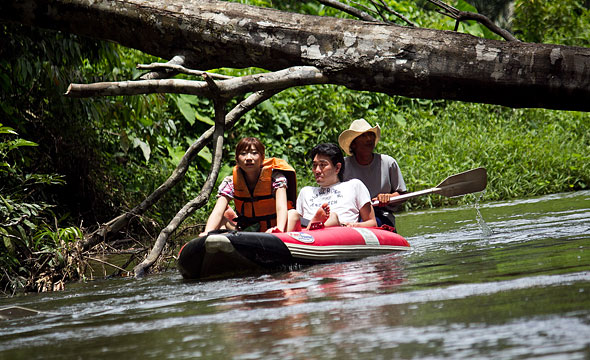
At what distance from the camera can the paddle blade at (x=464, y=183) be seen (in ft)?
24.1

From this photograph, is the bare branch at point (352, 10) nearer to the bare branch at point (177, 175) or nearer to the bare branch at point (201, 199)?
the bare branch at point (177, 175)

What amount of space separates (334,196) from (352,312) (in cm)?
317

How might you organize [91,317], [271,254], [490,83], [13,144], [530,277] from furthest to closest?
[13,144] < [271,254] < [490,83] < [91,317] < [530,277]

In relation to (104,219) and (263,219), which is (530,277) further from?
(104,219)

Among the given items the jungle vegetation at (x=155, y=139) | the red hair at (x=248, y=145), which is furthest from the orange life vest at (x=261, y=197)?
the jungle vegetation at (x=155, y=139)

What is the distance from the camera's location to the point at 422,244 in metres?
6.45

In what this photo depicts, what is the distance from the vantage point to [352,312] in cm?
312

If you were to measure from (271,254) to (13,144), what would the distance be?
1973 mm

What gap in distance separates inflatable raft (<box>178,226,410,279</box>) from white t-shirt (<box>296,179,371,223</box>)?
1.38ft

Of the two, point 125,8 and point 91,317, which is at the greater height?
point 125,8

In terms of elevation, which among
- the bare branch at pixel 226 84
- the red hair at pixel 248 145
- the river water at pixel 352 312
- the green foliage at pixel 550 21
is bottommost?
the river water at pixel 352 312

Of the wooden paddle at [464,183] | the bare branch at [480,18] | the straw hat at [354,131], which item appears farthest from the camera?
the wooden paddle at [464,183]

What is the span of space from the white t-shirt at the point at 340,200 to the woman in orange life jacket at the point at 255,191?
14 cm

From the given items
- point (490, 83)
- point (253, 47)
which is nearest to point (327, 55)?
point (253, 47)
